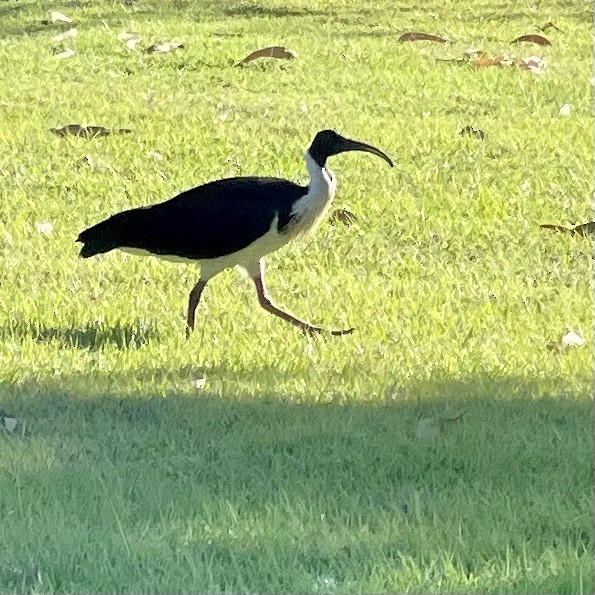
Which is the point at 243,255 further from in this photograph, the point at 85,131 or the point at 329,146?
the point at 85,131

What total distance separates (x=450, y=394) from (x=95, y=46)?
34.1 feet

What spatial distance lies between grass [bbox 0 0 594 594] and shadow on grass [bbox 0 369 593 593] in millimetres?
14

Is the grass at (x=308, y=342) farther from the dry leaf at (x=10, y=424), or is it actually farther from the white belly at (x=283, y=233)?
the white belly at (x=283, y=233)

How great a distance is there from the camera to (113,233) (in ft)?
28.6

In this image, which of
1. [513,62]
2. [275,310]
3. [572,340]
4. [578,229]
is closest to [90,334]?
[275,310]

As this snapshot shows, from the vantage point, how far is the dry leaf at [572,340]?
836 cm

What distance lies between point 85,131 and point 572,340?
19.9ft

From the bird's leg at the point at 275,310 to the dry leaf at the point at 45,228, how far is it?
232cm

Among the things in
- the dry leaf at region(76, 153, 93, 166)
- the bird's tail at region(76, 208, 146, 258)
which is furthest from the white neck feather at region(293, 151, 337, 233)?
the dry leaf at region(76, 153, 93, 166)

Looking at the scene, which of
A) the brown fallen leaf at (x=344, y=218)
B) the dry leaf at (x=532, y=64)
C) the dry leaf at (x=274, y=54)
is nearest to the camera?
the brown fallen leaf at (x=344, y=218)

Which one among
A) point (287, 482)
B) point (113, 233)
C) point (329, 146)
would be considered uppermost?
point (329, 146)

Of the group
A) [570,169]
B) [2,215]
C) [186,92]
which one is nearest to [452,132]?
[570,169]

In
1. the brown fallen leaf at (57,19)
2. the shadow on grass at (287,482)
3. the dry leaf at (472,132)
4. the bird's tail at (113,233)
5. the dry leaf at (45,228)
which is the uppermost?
the bird's tail at (113,233)

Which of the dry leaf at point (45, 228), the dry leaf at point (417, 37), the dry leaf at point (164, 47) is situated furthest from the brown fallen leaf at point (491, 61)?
the dry leaf at point (45, 228)
